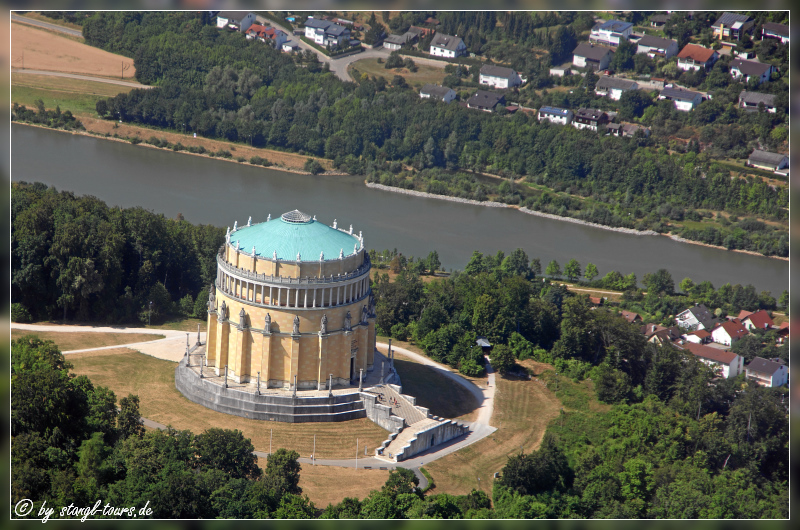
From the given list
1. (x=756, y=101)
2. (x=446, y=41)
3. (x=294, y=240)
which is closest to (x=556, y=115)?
(x=756, y=101)

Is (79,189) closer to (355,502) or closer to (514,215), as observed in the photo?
(514,215)

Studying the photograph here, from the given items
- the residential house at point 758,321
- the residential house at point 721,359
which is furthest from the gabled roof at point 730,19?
the residential house at point 721,359

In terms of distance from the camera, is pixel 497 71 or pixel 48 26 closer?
pixel 48 26

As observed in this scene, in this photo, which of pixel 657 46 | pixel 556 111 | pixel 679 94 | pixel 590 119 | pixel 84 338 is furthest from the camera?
pixel 657 46

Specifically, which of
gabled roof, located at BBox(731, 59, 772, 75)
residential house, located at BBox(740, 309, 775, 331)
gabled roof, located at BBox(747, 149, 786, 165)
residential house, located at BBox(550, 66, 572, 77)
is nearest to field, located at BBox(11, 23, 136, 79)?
residential house, located at BBox(550, 66, 572, 77)

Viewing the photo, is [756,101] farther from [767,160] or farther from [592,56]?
[592,56]

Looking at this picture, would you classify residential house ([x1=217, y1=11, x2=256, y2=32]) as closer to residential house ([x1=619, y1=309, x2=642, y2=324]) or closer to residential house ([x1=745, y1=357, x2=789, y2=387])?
residential house ([x1=619, y1=309, x2=642, y2=324])
